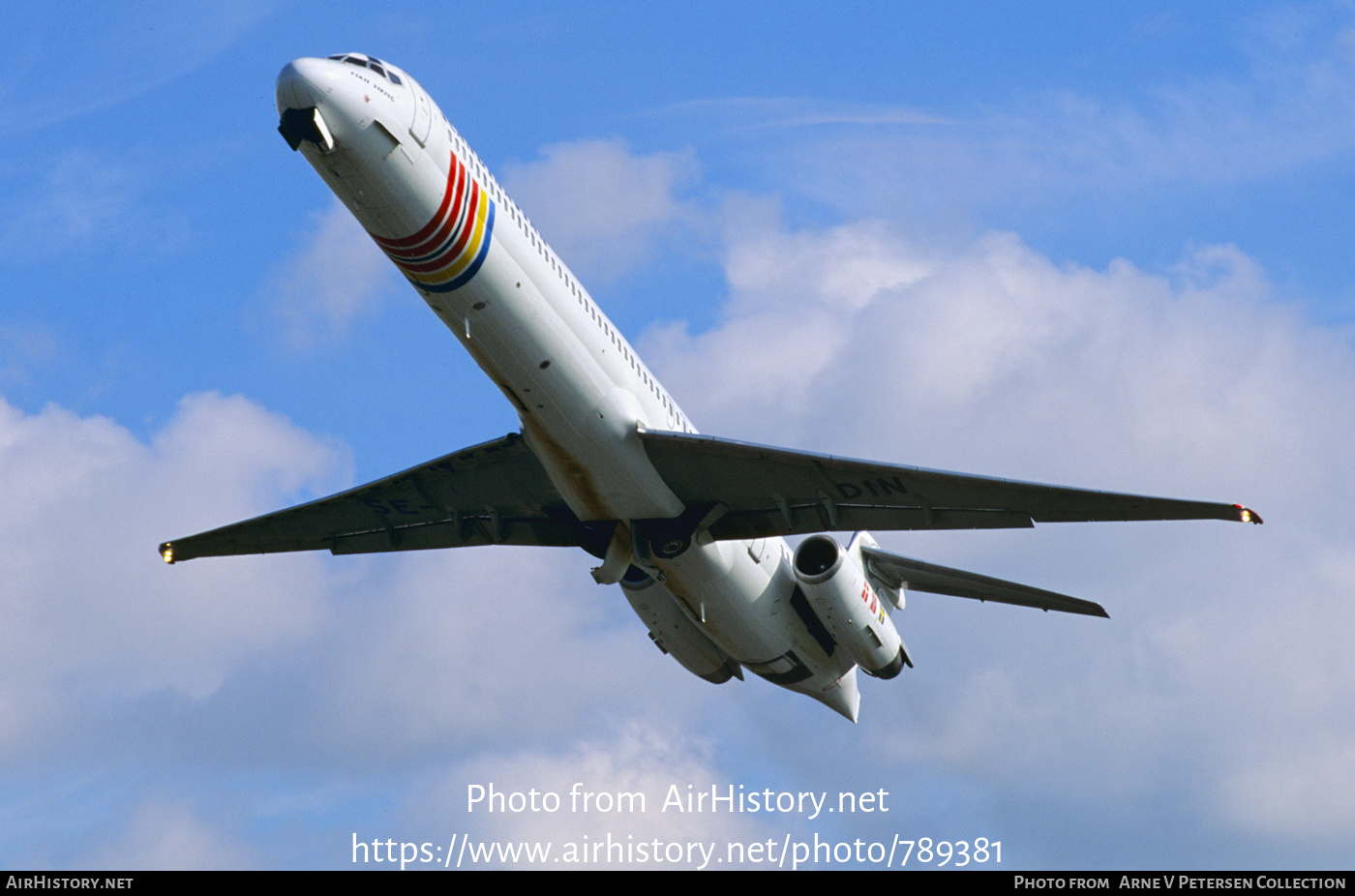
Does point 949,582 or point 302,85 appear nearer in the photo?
point 302,85

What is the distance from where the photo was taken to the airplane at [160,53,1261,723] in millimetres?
22156

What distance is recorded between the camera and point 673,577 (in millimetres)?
28453

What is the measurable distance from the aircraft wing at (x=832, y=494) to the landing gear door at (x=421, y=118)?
639 cm

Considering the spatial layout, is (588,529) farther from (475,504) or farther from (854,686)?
(854,686)

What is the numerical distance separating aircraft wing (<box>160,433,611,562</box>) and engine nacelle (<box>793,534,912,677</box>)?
14.9 feet

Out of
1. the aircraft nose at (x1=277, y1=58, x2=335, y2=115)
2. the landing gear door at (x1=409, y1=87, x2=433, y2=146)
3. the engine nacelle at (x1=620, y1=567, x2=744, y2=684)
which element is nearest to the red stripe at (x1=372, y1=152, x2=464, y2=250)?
the landing gear door at (x1=409, y1=87, x2=433, y2=146)

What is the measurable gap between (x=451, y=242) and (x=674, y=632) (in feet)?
38.8

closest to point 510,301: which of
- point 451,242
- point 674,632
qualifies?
point 451,242

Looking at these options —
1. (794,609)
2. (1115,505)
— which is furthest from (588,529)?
(1115,505)

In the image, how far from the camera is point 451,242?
22609 mm

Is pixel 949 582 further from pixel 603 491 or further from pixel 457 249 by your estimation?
pixel 457 249

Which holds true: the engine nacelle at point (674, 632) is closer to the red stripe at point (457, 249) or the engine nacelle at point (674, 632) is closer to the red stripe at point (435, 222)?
the red stripe at point (457, 249)

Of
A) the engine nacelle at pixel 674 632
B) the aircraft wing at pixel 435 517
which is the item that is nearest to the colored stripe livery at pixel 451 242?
the aircraft wing at pixel 435 517
